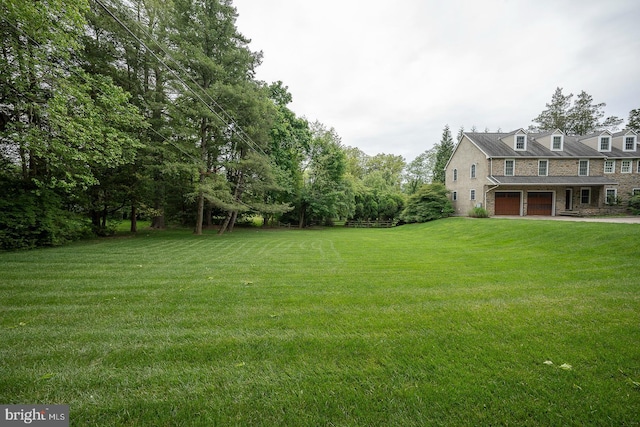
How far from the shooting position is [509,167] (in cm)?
2091

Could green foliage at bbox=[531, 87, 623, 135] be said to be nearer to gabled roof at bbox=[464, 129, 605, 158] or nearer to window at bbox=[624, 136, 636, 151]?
window at bbox=[624, 136, 636, 151]

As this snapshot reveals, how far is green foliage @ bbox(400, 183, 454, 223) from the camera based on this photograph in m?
23.5

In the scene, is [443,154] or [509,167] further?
[443,154]

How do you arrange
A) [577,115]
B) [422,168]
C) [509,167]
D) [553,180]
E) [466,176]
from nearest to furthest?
[553,180] → [509,167] → [466,176] → [577,115] → [422,168]

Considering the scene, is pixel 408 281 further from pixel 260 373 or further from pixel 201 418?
pixel 201 418

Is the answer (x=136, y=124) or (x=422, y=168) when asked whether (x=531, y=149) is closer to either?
(x=422, y=168)

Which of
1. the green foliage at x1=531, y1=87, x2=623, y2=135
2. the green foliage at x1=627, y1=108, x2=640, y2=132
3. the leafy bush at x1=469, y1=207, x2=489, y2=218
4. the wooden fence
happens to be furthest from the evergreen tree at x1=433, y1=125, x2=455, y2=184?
the green foliage at x1=627, y1=108, x2=640, y2=132

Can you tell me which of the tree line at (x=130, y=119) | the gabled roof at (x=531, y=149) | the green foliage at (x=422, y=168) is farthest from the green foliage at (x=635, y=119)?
the tree line at (x=130, y=119)

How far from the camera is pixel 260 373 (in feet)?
7.53

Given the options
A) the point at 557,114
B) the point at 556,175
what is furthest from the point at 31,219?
the point at 557,114

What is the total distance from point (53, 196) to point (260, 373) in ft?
42.2

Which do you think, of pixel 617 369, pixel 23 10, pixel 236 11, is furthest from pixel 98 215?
pixel 617 369

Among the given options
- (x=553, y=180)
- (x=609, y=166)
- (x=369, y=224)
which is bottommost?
(x=369, y=224)

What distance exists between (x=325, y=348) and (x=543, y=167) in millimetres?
26778
